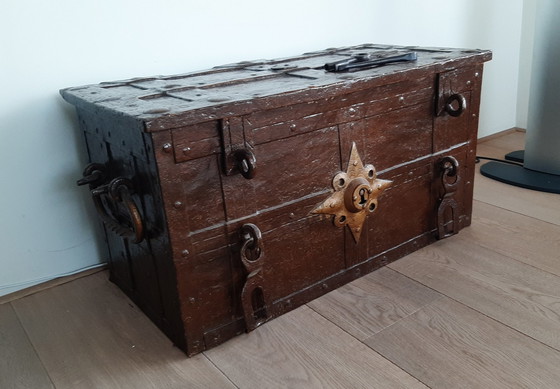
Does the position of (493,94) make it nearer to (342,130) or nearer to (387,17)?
(387,17)

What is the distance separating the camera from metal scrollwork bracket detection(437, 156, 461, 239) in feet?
4.40

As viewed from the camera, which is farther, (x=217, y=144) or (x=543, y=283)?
(x=543, y=283)

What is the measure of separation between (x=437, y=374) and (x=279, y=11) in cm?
104

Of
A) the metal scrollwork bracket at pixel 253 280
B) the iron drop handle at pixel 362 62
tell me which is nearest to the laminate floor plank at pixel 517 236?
the iron drop handle at pixel 362 62

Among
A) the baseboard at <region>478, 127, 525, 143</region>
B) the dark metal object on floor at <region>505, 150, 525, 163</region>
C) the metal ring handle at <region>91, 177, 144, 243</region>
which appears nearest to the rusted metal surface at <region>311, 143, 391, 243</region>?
the metal ring handle at <region>91, 177, 144, 243</region>

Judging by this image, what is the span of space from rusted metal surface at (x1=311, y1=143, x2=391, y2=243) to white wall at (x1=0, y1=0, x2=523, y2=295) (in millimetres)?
524

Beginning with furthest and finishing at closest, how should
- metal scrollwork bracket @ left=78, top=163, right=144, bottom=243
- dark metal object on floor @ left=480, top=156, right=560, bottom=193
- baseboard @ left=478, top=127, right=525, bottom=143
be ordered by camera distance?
baseboard @ left=478, top=127, right=525, bottom=143 < dark metal object on floor @ left=480, top=156, right=560, bottom=193 < metal scrollwork bracket @ left=78, top=163, right=144, bottom=243

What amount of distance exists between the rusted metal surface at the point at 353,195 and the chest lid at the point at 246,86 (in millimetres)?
170

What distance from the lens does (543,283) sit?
3.95 ft

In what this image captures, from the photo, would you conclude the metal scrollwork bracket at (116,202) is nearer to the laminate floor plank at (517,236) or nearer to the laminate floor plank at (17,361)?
the laminate floor plank at (17,361)

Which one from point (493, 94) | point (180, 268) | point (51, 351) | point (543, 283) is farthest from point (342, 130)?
point (493, 94)

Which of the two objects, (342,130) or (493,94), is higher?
(342,130)

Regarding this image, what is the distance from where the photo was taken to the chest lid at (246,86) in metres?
0.94

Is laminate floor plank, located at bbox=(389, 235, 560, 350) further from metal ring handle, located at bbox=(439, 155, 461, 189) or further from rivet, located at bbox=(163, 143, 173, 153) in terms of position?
rivet, located at bbox=(163, 143, 173, 153)
